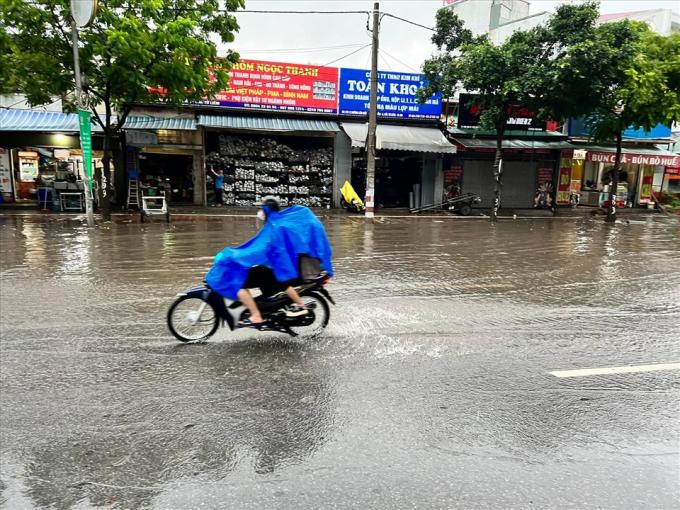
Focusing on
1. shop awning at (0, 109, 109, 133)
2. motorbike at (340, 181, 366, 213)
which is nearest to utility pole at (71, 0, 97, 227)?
shop awning at (0, 109, 109, 133)

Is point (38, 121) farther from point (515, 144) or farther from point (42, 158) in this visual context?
point (515, 144)

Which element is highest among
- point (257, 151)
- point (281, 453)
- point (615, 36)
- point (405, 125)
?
point (615, 36)

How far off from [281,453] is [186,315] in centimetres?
257

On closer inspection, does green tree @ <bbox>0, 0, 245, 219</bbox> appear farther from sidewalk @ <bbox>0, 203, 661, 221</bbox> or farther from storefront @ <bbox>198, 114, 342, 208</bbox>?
storefront @ <bbox>198, 114, 342, 208</bbox>

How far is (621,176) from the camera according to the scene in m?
28.1

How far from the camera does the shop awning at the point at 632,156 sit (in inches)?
963

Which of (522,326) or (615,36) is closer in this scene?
(522,326)

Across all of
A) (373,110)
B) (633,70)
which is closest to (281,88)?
(373,110)

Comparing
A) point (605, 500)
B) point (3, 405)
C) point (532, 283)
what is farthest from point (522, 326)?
point (3, 405)

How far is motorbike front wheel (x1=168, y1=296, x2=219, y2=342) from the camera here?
5.57 metres

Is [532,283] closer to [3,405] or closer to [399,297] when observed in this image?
[399,297]

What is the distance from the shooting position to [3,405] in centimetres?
407

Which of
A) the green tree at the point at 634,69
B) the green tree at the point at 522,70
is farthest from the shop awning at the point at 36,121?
the green tree at the point at 634,69

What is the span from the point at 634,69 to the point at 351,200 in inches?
440
